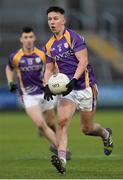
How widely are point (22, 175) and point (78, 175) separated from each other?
848 mm

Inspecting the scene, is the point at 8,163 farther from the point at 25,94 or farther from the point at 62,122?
the point at 25,94

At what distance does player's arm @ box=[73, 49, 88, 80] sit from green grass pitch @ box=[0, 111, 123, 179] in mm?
1530

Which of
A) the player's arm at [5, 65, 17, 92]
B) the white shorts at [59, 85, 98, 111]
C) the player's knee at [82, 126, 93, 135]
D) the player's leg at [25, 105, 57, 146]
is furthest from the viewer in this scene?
the player's arm at [5, 65, 17, 92]

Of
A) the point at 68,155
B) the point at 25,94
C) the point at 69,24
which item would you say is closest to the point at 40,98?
the point at 25,94

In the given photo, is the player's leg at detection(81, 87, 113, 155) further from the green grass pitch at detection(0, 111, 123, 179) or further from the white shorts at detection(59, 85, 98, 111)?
the green grass pitch at detection(0, 111, 123, 179)

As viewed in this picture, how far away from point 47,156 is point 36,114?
96 cm

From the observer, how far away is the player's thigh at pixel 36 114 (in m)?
15.4

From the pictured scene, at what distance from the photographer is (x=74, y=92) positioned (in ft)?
42.2

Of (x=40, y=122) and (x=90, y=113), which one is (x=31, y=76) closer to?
(x=40, y=122)

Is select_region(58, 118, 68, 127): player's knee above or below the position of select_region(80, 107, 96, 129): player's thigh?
above

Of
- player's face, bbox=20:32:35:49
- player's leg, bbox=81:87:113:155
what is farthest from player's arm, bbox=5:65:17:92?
player's leg, bbox=81:87:113:155

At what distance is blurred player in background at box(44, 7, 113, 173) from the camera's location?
40.5ft

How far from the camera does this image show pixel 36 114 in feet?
51.8

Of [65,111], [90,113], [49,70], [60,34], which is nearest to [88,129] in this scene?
[90,113]
